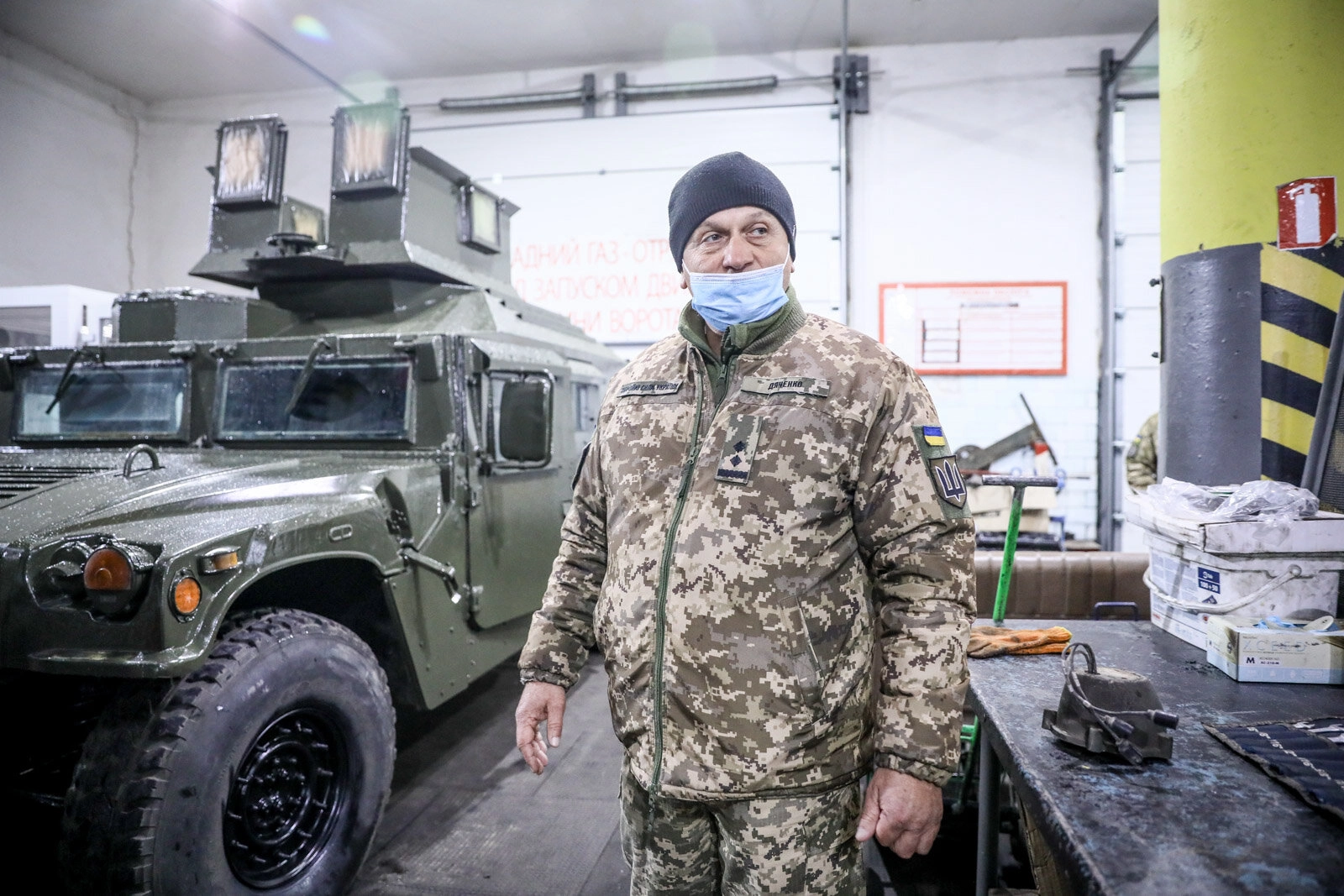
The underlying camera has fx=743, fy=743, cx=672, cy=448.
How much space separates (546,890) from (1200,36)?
3219mm

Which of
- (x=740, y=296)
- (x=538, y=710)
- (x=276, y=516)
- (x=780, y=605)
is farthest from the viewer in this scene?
(x=276, y=516)

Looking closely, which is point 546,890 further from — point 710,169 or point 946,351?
point 946,351

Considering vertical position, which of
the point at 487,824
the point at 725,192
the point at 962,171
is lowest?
the point at 487,824

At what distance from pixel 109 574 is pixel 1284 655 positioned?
2.69m

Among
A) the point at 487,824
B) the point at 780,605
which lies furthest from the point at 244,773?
the point at 780,605

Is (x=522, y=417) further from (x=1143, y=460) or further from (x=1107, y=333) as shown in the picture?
(x=1107, y=333)

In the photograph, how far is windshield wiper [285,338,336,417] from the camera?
2.84m

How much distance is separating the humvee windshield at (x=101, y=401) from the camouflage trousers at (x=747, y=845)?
2687 mm

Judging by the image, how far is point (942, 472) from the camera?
122 cm

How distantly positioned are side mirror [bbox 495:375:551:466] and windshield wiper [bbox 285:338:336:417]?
0.74m

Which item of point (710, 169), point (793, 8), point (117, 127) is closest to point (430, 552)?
point (710, 169)

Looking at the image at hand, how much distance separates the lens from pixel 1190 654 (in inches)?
73.0

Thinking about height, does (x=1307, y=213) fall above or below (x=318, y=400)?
above

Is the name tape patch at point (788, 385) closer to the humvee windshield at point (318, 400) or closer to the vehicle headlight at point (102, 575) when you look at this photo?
the vehicle headlight at point (102, 575)
